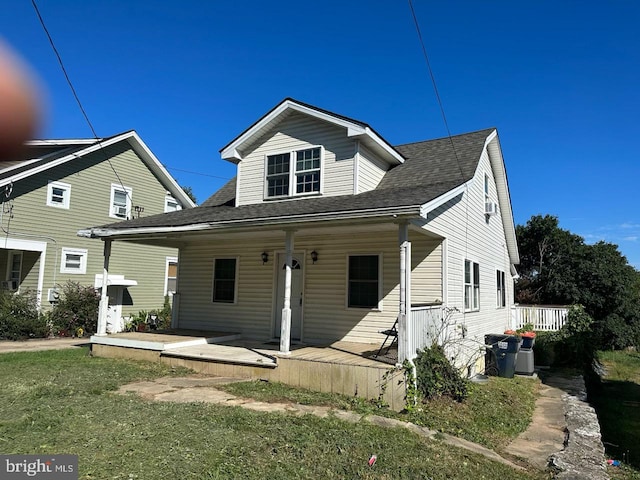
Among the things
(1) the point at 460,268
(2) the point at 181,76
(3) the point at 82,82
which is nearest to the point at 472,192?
(1) the point at 460,268

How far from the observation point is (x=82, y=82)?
3143mm

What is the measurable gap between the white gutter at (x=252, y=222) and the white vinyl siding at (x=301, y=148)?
2.47 metres

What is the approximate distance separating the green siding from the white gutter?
20.2 ft

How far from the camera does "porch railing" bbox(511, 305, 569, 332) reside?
18.9 m

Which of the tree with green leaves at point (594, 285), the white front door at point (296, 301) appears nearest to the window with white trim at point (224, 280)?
the white front door at point (296, 301)

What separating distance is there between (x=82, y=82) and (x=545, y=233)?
33.4 meters

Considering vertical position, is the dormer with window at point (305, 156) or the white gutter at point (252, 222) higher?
the dormer with window at point (305, 156)

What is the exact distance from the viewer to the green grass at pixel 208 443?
4418mm

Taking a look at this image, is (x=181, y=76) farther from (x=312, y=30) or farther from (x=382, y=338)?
(x=382, y=338)

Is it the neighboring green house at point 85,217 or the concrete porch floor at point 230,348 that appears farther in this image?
the neighboring green house at point 85,217

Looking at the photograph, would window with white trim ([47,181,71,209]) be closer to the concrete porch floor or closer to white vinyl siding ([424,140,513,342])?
the concrete porch floor

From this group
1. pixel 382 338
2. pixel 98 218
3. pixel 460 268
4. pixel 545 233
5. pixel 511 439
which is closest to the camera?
pixel 511 439

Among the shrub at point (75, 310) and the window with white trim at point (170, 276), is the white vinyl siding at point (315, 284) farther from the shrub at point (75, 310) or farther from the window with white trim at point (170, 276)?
the window with white trim at point (170, 276)

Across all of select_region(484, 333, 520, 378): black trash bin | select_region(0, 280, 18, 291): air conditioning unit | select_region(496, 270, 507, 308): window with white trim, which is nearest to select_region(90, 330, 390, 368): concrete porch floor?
select_region(484, 333, 520, 378): black trash bin
